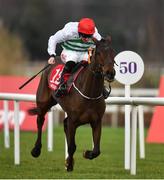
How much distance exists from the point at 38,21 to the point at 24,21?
0.71m

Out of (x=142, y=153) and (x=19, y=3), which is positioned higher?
(x=142, y=153)

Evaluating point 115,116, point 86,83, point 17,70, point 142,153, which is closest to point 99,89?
point 86,83

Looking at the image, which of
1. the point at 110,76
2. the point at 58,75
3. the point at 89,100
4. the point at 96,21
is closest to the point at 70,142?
the point at 89,100

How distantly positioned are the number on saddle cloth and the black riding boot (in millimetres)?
55

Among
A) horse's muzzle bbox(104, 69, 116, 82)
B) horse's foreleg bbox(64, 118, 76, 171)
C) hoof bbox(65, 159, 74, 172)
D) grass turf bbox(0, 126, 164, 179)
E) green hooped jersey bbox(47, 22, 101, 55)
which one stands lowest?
grass turf bbox(0, 126, 164, 179)

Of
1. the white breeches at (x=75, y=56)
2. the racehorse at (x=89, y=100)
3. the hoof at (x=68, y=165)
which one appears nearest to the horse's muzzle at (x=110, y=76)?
the racehorse at (x=89, y=100)

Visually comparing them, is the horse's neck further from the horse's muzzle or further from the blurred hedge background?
the blurred hedge background

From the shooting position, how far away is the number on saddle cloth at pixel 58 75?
1101 centimetres

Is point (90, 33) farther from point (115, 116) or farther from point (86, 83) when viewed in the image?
point (115, 116)

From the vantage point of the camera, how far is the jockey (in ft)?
35.8

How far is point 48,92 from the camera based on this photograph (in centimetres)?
1214

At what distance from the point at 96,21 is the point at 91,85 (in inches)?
1412

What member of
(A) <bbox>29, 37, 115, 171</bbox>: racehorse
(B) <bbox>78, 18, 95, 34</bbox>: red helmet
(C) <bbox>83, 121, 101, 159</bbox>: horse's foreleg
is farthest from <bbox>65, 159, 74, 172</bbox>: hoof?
(B) <bbox>78, 18, 95, 34</bbox>: red helmet

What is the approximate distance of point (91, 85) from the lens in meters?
10.8
